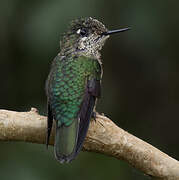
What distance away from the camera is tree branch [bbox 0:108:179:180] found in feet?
15.8

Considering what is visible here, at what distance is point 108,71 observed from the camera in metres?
7.38

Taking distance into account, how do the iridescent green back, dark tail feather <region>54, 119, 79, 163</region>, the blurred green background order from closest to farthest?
dark tail feather <region>54, 119, 79, 163</region> → the iridescent green back → the blurred green background

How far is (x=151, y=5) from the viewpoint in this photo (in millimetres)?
6203

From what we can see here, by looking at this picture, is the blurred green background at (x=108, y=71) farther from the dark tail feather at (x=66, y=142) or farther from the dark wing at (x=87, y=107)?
the dark tail feather at (x=66, y=142)

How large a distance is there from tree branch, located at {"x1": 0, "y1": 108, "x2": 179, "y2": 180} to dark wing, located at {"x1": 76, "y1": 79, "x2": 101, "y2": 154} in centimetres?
9

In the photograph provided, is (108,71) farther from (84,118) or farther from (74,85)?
(84,118)

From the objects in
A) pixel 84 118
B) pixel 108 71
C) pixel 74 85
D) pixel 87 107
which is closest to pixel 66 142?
pixel 84 118

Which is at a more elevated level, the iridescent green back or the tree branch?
the iridescent green back

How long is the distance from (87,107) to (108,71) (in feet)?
7.35

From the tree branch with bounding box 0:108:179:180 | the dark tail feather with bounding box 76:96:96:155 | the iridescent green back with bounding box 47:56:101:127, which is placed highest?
the iridescent green back with bounding box 47:56:101:127

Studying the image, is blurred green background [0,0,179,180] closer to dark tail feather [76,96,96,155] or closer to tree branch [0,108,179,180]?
dark tail feather [76,96,96,155]

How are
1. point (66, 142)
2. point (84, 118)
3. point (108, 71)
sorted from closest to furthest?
point (66, 142) → point (84, 118) → point (108, 71)

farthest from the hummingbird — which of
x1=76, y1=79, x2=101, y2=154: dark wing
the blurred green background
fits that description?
the blurred green background

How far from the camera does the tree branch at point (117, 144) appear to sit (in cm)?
480
